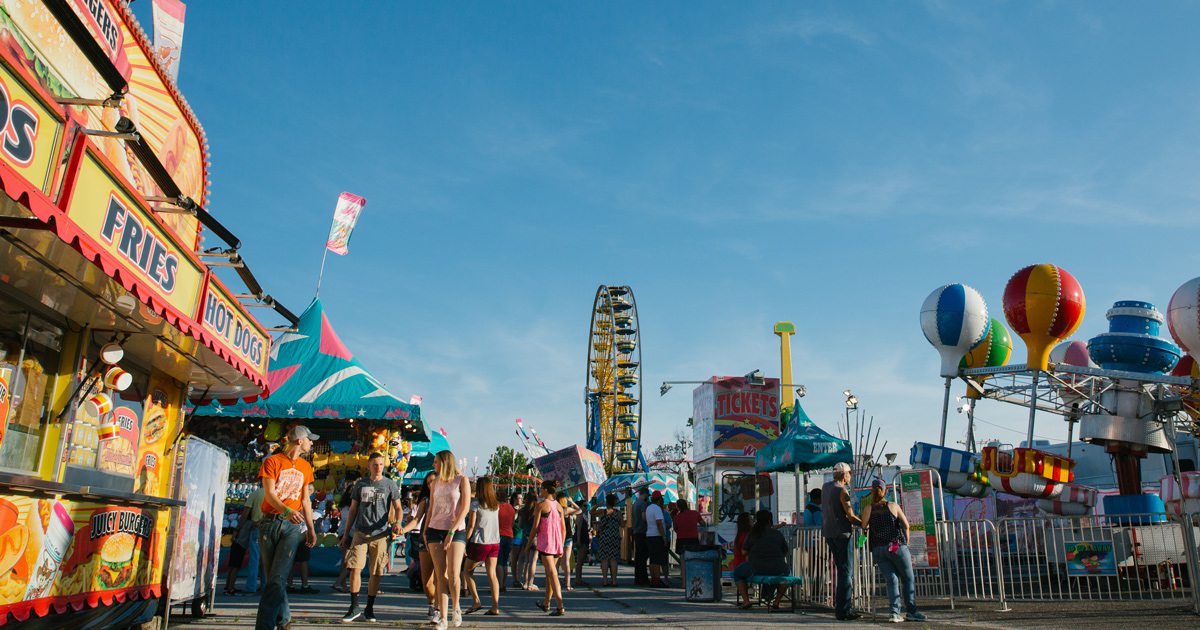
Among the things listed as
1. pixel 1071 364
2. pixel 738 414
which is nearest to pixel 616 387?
pixel 738 414

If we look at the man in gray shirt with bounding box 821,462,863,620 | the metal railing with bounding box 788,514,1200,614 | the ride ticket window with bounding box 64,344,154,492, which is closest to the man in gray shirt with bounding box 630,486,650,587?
the metal railing with bounding box 788,514,1200,614

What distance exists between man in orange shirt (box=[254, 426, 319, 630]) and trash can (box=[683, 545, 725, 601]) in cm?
569

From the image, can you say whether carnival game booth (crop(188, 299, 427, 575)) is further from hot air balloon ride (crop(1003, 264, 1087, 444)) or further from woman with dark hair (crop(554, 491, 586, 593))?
hot air balloon ride (crop(1003, 264, 1087, 444))

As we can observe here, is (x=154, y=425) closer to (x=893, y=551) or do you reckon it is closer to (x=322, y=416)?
(x=893, y=551)

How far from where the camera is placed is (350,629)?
7.01 meters

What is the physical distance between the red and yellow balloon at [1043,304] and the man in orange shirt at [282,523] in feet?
50.2

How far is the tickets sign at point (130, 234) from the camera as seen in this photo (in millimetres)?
3996

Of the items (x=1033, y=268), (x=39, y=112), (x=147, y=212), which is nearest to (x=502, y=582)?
(x=147, y=212)

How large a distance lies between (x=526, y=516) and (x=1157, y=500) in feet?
39.7

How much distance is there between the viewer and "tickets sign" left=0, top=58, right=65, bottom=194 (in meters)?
3.36

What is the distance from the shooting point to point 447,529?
278 inches

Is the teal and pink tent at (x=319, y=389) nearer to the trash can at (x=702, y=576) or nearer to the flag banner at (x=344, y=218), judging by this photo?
the flag banner at (x=344, y=218)

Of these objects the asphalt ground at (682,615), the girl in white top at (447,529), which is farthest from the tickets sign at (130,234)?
the asphalt ground at (682,615)

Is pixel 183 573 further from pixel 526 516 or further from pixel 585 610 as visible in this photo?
pixel 526 516
